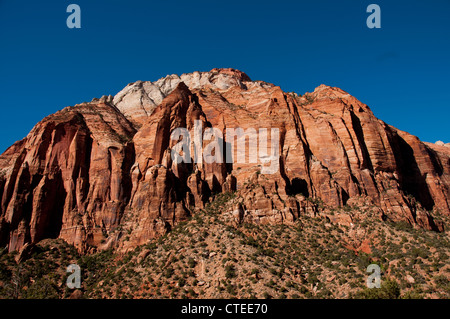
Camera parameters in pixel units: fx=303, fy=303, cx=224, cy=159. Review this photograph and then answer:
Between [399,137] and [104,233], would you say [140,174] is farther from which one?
[399,137]

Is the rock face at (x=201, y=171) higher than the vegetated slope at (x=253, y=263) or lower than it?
higher

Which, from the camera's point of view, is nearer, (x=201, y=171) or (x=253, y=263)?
(x=253, y=263)

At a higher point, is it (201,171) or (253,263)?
(201,171)

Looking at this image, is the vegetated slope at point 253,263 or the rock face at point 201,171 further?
the rock face at point 201,171

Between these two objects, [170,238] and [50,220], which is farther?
[50,220]

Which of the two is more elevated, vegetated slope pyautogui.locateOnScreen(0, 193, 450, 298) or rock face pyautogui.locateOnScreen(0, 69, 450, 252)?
rock face pyautogui.locateOnScreen(0, 69, 450, 252)

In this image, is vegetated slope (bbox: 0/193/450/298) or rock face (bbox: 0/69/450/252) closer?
vegetated slope (bbox: 0/193/450/298)
